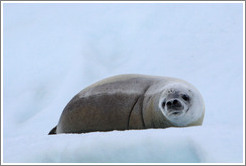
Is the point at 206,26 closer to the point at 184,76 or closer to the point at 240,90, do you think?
the point at 184,76

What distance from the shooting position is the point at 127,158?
96.4 inches

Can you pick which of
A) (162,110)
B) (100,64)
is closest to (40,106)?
(100,64)

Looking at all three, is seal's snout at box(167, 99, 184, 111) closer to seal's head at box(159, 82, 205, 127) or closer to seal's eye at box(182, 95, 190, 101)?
seal's head at box(159, 82, 205, 127)

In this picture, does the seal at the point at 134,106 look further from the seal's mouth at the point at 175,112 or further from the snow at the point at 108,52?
the snow at the point at 108,52

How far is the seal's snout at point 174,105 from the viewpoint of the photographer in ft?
11.9

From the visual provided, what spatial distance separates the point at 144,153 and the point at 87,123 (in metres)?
1.66

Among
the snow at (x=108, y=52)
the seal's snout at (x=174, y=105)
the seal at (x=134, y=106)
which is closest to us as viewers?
the seal's snout at (x=174, y=105)

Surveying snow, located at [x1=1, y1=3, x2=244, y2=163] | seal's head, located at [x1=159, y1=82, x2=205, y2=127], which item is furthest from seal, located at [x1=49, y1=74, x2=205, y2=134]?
snow, located at [x1=1, y1=3, x2=244, y2=163]

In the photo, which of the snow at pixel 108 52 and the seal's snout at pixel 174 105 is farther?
the snow at pixel 108 52

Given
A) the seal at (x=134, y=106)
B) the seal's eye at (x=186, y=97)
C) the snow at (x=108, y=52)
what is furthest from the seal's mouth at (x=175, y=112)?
the snow at (x=108, y=52)

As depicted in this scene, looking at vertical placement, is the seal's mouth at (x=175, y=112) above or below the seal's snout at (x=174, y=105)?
below

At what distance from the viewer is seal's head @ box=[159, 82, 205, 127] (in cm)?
365

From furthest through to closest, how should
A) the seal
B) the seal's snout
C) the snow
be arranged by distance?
1. the snow
2. the seal
3. the seal's snout

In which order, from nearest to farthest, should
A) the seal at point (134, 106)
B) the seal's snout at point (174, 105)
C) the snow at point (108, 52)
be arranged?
the seal's snout at point (174, 105) < the seal at point (134, 106) < the snow at point (108, 52)
